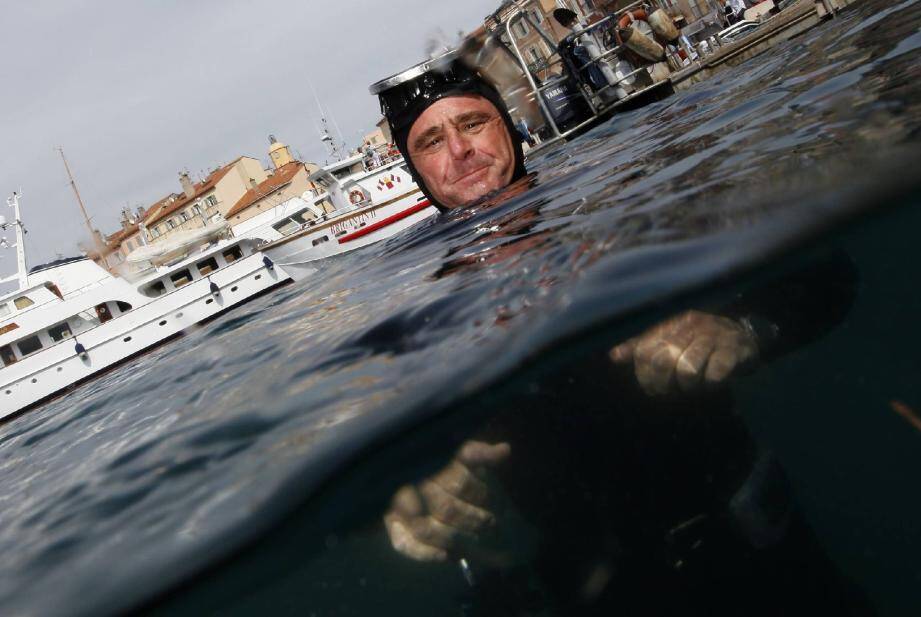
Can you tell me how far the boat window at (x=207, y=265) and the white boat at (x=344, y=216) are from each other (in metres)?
1.90

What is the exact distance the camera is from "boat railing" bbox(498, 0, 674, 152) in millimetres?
8938

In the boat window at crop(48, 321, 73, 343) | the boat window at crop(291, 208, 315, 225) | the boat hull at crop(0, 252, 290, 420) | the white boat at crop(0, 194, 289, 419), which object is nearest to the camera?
the boat hull at crop(0, 252, 290, 420)

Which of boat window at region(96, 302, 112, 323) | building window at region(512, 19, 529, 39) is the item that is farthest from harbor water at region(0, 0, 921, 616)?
building window at region(512, 19, 529, 39)

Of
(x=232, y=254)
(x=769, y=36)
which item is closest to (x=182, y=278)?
(x=232, y=254)

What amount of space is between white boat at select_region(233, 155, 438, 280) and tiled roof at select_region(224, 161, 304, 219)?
25.2 m

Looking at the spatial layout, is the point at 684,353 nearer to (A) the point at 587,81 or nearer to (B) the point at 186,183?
(A) the point at 587,81

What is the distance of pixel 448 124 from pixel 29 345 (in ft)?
91.0

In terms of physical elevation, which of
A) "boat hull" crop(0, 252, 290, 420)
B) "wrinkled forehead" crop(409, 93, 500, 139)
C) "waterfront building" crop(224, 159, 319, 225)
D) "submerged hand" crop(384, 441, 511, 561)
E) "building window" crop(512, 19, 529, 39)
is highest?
"building window" crop(512, 19, 529, 39)

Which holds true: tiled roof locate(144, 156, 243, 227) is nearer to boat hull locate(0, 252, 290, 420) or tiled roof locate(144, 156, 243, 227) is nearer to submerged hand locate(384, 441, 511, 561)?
boat hull locate(0, 252, 290, 420)

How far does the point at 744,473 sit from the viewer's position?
2.89 m

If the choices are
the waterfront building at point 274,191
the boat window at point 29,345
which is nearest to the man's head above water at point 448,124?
the boat window at point 29,345

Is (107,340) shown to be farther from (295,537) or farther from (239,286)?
(295,537)

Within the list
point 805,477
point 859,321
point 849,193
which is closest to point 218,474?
point 849,193

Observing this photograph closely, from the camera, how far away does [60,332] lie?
86.4 ft
